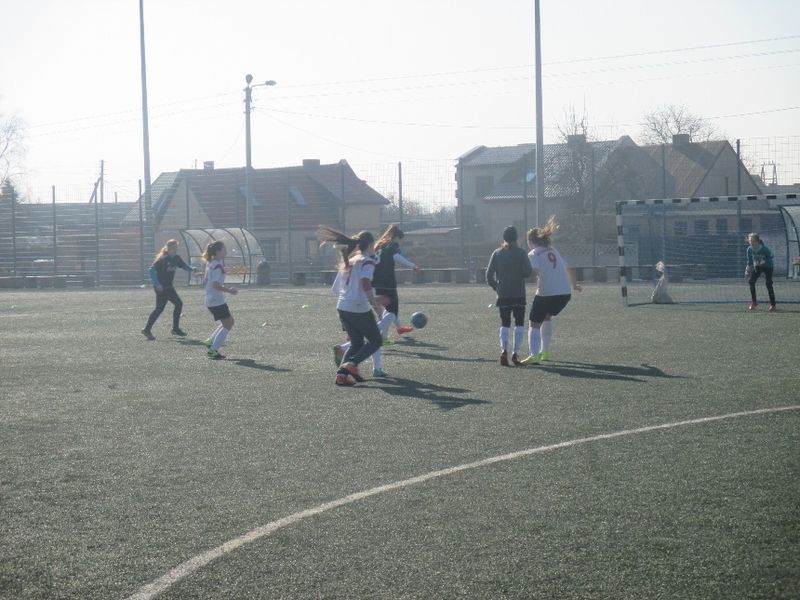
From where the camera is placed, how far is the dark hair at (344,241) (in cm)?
1234

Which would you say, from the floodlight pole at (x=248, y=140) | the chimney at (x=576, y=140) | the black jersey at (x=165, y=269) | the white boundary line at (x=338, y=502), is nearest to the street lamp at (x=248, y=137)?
the floodlight pole at (x=248, y=140)

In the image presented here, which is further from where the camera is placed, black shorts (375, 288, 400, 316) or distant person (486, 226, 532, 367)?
black shorts (375, 288, 400, 316)

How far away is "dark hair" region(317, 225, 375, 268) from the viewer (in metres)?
12.3

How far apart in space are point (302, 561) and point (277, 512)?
1040 millimetres

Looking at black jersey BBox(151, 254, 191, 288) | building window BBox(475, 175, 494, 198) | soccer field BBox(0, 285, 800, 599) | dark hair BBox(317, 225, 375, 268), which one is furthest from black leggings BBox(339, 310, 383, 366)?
building window BBox(475, 175, 494, 198)

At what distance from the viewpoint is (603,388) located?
1155 cm

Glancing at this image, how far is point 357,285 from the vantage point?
1243cm

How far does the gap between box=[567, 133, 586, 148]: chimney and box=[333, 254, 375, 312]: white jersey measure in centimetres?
4103

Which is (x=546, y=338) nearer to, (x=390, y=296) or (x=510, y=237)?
(x=510, y=237)

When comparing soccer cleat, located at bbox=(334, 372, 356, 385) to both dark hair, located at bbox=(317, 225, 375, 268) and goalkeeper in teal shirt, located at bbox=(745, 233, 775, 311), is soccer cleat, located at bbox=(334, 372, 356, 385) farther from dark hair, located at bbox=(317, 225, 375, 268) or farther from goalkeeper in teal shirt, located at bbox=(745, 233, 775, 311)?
goalkeeper in teal shirt, located at bbox=(745, 233, 775, 311)

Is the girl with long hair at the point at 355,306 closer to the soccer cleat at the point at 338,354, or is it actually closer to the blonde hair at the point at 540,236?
the soccer cleat at the point at 338,354

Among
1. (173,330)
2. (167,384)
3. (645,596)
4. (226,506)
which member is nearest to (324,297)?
(173,330)

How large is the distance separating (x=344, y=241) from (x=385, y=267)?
4.24 m

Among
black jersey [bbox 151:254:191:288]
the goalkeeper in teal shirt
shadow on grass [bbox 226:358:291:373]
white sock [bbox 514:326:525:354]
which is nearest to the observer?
white sock [bbox 514:326:525:354]
